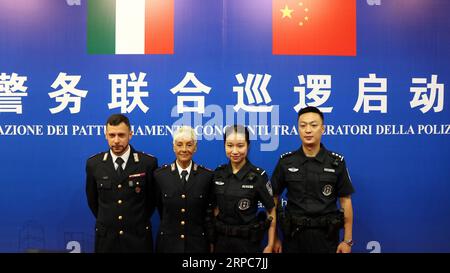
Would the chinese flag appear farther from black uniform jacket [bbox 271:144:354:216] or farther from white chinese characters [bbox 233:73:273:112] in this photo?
black uniform jacket [bbox 271:144:354:216]

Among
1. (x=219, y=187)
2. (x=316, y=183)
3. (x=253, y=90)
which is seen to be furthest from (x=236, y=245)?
(x=253, y=90)

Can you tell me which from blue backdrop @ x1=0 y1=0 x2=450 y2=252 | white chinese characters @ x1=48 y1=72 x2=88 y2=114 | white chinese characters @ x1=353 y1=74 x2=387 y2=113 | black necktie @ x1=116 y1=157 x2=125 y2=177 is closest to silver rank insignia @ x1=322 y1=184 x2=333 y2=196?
blue backdrop @ x1=0 y1=0 x2=450 y2=252

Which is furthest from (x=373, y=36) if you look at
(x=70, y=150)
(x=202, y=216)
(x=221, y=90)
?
(x=70, y=150)

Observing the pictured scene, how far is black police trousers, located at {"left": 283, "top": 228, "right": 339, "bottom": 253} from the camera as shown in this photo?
2.88 meters

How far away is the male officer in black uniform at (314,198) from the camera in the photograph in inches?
114

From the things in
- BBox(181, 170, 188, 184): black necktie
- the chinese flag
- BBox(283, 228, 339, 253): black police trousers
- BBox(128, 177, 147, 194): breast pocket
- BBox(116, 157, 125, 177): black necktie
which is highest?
the chinese flag

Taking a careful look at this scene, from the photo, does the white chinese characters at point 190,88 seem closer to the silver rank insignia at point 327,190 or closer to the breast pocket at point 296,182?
the breast pocket at point 296,182

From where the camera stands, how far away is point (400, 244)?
11.8 feet

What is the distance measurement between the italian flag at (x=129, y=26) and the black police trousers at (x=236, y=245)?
1.66m

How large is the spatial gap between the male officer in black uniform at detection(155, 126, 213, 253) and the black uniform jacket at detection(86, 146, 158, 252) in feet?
0.43

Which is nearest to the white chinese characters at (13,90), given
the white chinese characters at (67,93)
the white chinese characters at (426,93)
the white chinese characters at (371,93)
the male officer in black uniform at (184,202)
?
the white chinese characters at (67,93)

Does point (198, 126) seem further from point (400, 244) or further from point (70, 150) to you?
point (400, 244)

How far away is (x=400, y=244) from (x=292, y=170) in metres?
1.39

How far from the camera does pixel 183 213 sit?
9.20 ft
